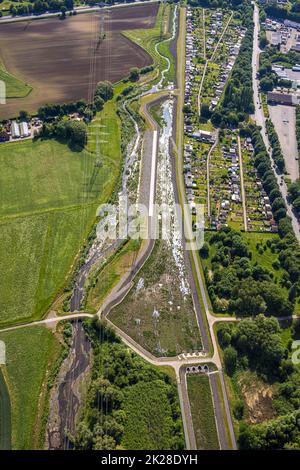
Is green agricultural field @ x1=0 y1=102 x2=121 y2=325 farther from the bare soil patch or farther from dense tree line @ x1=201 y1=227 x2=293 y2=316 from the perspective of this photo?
the bare soil patch

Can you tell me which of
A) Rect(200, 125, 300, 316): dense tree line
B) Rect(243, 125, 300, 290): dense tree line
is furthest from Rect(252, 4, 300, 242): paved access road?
Rect(200, 125, 300, 316): dense tree line

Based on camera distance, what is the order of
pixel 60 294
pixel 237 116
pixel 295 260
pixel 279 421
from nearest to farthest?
pixel 279 421 < pixel 60 294 < pixel 295 260 < pixel 237 116

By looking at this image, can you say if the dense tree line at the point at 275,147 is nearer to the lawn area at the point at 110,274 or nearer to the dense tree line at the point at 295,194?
the dense tree line at the point at 295,194

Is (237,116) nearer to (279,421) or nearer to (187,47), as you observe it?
(187,47)

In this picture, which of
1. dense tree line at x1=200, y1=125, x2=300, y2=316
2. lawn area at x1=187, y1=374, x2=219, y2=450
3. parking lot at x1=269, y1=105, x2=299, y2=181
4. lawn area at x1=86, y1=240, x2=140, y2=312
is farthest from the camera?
parking lot at x1=269, y1=105, x2=299, y2=181

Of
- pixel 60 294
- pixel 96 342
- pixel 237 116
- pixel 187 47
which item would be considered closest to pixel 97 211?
pixel 60 294
